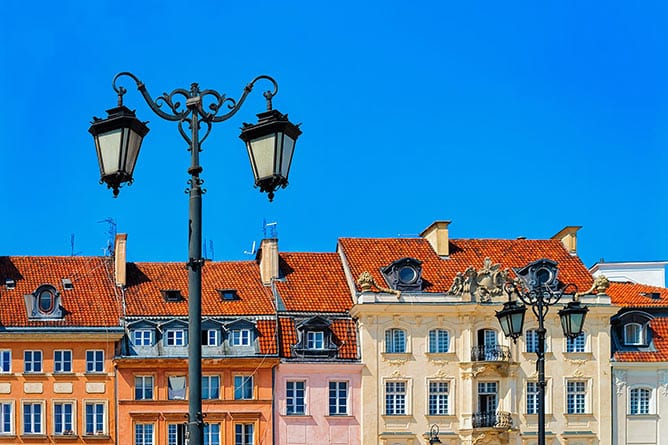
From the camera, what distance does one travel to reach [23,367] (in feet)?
182

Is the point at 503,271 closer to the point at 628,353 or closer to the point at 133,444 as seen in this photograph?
the point at 628,353

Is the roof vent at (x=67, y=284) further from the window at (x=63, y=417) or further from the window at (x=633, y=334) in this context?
the window at (x=633, y=334)

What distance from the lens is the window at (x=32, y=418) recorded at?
180ft

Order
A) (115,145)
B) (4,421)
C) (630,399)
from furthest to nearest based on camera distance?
1. (630,399)
2. (4,421)
3. (115,145)

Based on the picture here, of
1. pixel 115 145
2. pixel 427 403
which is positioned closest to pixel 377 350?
pixel 427 403

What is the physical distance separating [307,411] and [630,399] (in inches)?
516

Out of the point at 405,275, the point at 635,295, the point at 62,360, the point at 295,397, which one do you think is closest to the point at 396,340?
the point at 405,275

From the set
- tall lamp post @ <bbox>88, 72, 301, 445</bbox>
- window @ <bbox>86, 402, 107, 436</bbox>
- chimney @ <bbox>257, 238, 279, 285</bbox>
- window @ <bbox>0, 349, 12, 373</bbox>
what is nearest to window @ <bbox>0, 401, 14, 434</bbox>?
window @ <bbox>0, 349, 12, 373</bbox>

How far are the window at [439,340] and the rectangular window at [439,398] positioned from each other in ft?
4.52

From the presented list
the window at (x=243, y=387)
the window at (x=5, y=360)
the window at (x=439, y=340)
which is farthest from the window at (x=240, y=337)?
the window at (x=5, y=360)

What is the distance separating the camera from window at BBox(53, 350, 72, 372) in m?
55.5

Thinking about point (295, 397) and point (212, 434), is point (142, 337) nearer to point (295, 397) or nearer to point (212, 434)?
point (212, 434)

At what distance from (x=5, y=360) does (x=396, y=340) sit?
15139 millimetres

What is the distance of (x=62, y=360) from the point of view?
55.6 m
